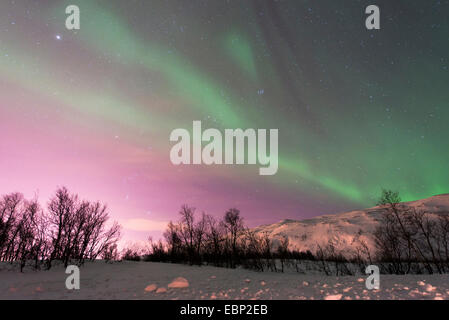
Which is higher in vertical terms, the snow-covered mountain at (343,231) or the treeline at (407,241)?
the treeline at (407,241)

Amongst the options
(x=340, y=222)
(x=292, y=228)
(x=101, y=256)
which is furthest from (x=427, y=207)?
(x=101, y=256)

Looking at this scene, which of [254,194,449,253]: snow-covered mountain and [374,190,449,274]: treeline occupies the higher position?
[374,190,449,274]: treeline

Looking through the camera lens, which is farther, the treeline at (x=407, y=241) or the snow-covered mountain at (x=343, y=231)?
the snow-covered mountain at (x=343, y=231)

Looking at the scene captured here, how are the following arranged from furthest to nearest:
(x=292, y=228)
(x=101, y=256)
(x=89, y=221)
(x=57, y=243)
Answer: (x=292, y=228)
(x=101, y=256)
(x=89, y=221)
(x=57, y=243)

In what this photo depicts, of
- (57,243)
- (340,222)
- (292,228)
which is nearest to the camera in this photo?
(57,243)

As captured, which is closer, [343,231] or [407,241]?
[407,241]

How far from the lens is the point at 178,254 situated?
2726 inches

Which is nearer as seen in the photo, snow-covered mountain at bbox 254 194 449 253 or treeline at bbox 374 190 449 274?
treeline at bbox 374 190 449 274

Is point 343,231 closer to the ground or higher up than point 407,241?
closer to the ground
